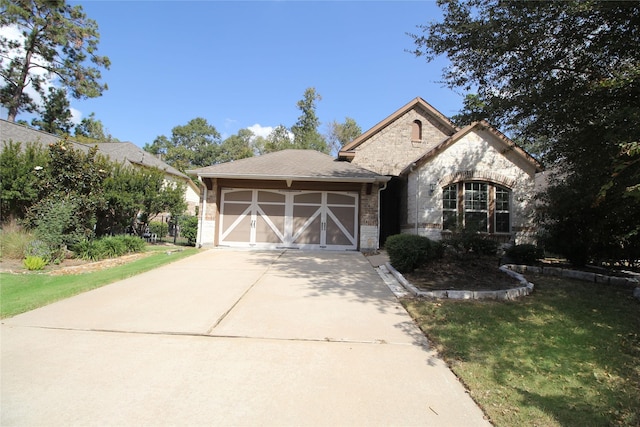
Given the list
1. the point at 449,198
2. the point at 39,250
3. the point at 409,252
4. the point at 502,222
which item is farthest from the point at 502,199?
the point at 39,250

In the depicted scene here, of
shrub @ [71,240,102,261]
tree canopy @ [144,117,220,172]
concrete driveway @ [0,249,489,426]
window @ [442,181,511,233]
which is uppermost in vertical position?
tree canopy @ [144,117,220,172]

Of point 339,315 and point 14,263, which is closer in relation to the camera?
point 339,315

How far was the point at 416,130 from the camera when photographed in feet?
57.7

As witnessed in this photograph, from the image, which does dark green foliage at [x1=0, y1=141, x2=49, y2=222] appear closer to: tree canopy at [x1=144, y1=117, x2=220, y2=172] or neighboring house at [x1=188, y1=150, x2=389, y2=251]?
neighboring house at [x1=188, y1=150, x2=389, y2=251]

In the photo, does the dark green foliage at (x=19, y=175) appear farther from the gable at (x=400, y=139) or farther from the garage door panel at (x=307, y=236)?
the gable at (x=400, y=139)

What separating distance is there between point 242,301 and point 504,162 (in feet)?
41.5

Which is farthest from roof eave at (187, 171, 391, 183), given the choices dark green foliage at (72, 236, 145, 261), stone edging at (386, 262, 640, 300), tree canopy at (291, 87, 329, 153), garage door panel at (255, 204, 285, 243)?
tree canopy at (291, 87, 329, 153)

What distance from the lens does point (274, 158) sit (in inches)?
630

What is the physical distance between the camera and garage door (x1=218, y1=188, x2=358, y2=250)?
13.8 metres

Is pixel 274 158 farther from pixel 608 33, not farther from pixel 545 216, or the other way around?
pixel 608 33

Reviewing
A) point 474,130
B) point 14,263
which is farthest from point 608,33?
point 14,263

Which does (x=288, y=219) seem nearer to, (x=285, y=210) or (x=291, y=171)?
(x=285, y=210)

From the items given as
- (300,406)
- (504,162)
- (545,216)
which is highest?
(504,162)

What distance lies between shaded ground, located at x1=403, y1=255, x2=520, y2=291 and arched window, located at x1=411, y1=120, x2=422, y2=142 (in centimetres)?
943
